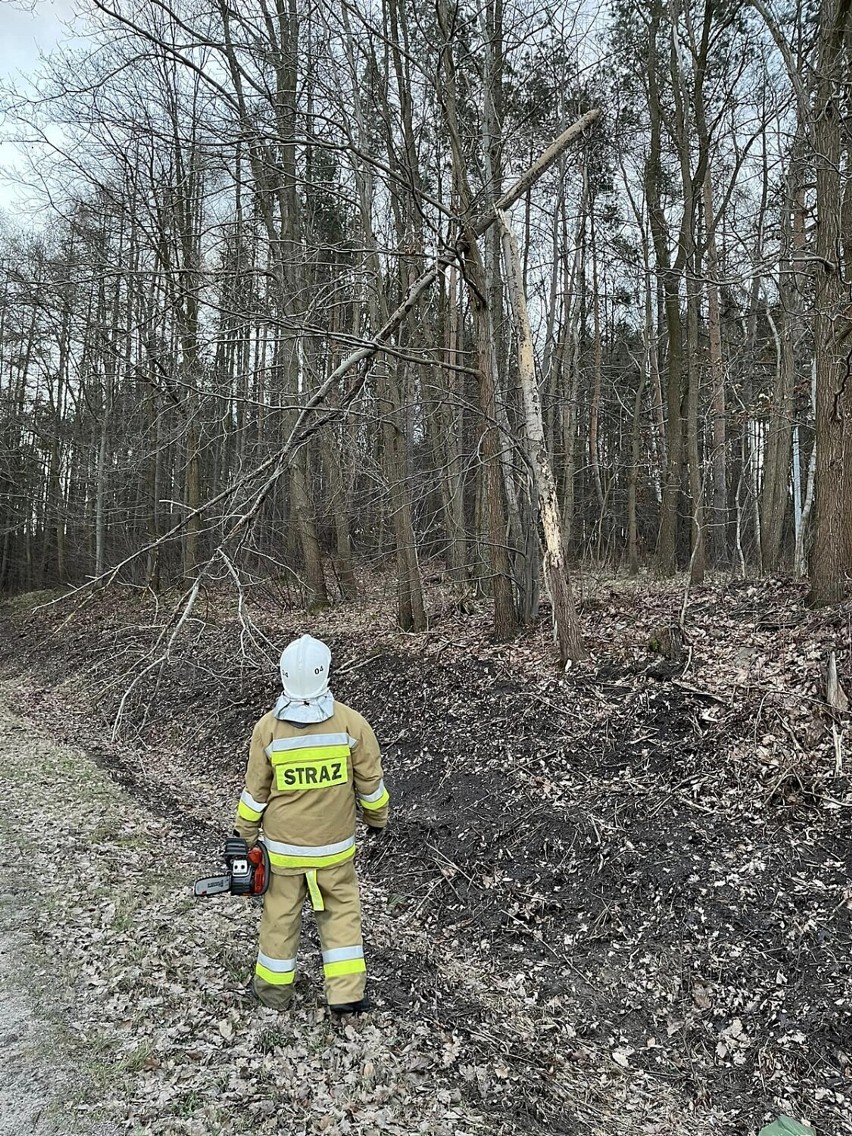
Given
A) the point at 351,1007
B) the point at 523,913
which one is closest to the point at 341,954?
the point at 351,1007

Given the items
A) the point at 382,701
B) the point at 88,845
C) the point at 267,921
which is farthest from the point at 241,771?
the point at 267,921

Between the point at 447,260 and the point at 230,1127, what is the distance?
7862 mm

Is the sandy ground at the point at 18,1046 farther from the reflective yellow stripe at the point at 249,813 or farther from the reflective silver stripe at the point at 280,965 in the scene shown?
the reflective yellow stripe at the point at 249,813

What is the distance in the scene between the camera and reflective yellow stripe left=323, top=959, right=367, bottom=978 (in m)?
3.96

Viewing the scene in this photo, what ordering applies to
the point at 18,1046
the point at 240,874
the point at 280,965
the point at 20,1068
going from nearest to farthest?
1. the point at 20,1068
2. the point at 18,1046
3. the point at 240,874
4. the point at 280,965

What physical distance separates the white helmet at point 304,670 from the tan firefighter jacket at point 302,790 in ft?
0.57

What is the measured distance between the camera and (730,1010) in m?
4.52

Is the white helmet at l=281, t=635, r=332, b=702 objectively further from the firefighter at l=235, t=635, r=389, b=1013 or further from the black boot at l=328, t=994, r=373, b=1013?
the black boot at l=328, t=994, r=373, b=1013

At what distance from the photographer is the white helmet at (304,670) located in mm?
3836

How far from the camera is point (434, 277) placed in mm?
8742

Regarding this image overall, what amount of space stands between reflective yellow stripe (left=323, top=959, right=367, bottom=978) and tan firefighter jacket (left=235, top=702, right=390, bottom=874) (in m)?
0.55

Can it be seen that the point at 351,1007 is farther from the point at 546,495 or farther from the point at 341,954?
the point at 546,495

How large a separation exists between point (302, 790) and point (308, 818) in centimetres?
15

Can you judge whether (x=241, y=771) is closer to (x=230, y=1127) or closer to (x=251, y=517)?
(x=251, y=517)
